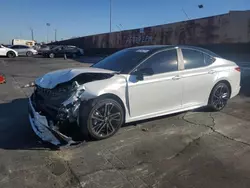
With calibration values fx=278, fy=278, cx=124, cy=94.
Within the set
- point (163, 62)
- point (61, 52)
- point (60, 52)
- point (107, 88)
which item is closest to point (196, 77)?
point (163, 62)

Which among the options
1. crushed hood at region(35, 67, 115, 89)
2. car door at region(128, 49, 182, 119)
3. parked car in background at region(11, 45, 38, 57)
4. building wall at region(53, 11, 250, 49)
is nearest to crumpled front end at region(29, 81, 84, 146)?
crushed hood at region(35, 67, 115, 89)

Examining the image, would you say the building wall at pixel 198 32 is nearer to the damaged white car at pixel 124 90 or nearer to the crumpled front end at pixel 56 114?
the damaged white car at pixel 124 90

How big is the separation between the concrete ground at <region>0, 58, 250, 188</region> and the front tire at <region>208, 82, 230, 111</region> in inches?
21.4

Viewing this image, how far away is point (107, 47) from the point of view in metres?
38.4

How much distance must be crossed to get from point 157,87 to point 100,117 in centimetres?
125

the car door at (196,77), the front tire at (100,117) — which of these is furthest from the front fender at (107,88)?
the car door at (196,77)

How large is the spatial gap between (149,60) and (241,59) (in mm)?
12578

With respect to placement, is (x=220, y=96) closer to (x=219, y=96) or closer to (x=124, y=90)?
(x=219, y=96)

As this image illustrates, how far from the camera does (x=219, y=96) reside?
247 inches

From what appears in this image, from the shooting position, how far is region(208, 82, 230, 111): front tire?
20.2 ft

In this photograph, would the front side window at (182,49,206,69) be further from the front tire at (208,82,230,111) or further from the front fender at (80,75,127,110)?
the front fender at (80,75,127,110)

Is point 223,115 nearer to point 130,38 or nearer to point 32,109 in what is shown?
point 32,109

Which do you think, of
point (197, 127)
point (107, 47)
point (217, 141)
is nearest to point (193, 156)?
point (217, 141)

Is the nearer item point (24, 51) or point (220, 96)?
point (220, 96)
